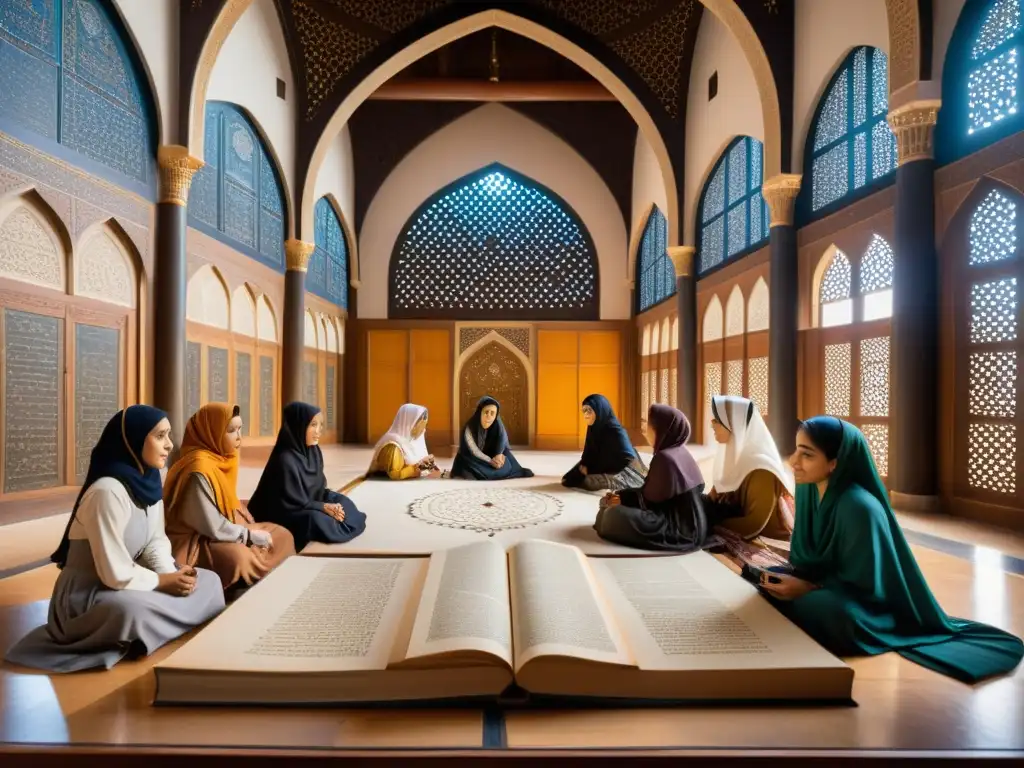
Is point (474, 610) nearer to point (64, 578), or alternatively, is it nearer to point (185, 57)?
point (64, 578)

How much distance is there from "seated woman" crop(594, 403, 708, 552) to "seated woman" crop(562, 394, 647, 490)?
6.02ft

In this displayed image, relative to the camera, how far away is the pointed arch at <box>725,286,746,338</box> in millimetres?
7746

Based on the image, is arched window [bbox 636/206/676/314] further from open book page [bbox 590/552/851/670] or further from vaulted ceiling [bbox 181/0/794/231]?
open book page [bbox 590/552/851/670]

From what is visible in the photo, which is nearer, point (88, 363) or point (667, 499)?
point (667, 499)

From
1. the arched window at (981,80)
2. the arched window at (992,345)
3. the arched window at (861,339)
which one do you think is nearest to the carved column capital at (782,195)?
the arched window at (861,339)

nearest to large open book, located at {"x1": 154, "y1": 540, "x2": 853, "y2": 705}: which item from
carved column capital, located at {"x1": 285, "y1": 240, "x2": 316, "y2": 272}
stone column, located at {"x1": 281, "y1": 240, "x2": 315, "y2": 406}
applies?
stone column, located at {"x1": 281, "y1": 240, "x2": 315, "y2": 406}

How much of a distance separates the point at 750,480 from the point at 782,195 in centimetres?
413

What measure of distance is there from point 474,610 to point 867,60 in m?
6.11

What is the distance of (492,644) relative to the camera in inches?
55.3

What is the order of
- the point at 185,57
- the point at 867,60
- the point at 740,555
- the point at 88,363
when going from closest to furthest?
the point at 740,555 → the point at 88,363 → the point at 867,60 → the point at 185,57

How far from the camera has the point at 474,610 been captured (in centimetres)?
158

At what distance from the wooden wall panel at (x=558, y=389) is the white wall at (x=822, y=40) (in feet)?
21.0

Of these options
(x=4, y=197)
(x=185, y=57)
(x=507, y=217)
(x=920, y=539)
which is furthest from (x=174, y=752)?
(x=507, y=217)

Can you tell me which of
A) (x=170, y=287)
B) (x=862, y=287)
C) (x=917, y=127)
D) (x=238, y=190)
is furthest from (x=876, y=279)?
(x=238, y=190)
